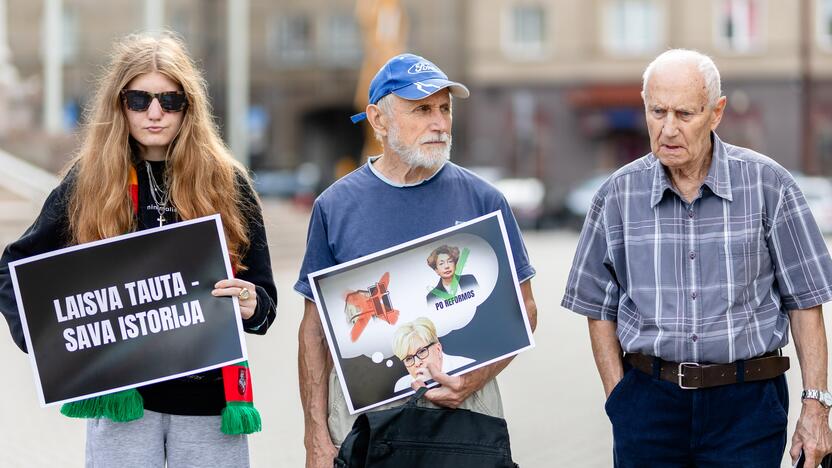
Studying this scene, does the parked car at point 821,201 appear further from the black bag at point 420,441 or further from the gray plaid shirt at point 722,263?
the black bag at point 420,441

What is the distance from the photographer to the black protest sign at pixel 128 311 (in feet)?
12.5

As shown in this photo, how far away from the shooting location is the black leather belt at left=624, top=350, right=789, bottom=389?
3.85 metres

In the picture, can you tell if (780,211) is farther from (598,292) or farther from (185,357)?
(185,357)

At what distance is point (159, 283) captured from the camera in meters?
3.90

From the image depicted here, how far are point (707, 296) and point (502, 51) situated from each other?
131 ft

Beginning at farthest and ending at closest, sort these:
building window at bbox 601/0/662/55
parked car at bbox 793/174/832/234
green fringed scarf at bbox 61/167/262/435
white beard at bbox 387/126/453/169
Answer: building window at bbox 601/0/662/55 < parked car at bbox 793/174/832/234 < white beard at bbox 387/126/453/169 < green fringed scarf at bbox 61/167/262/435

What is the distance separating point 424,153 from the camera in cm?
400

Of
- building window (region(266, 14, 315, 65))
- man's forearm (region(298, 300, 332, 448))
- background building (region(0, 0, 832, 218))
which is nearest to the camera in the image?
man's forearm (region(298, 300, 332, 448))

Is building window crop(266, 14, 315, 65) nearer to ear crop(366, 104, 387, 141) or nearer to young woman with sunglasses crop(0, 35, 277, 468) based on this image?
ear crop(366, 104, 387, 141)

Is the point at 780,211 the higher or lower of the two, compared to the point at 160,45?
lower

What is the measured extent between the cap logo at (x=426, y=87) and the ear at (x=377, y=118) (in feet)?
0.63

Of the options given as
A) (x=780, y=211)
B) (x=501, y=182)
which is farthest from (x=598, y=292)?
(x=501, y=182)

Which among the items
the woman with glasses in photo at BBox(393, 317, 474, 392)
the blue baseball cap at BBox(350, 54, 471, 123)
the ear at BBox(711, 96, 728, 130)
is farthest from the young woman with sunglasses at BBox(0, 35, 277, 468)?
the ear at BBox(711, 96, 728, 130)

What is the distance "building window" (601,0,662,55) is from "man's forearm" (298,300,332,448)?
39.1m
